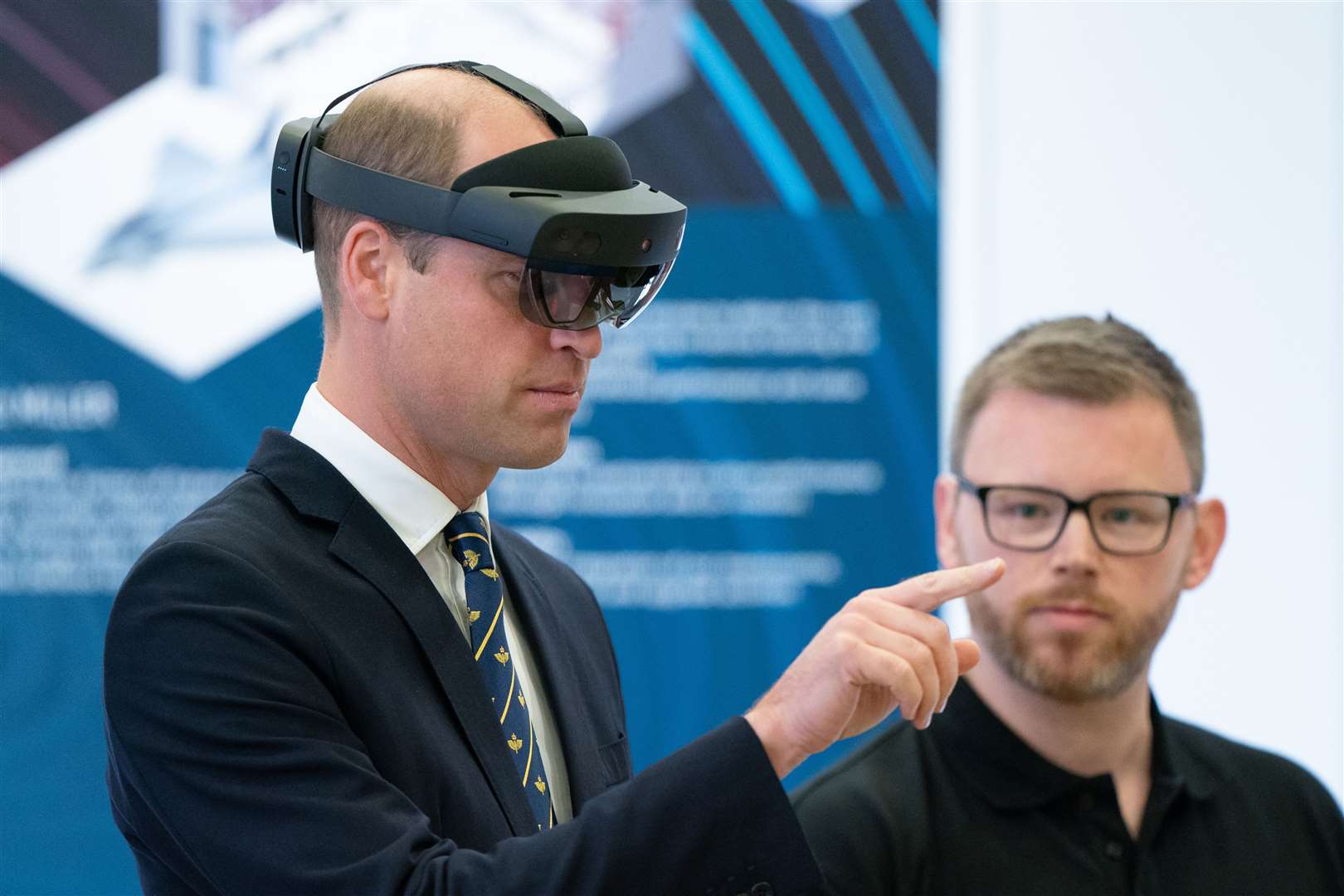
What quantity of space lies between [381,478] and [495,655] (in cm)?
23

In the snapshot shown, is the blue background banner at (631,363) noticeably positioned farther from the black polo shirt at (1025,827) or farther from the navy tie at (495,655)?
the navy tie at (495,655)

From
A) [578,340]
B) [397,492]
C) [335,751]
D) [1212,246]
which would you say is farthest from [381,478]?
[1212,246]

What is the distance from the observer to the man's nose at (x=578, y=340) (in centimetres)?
154

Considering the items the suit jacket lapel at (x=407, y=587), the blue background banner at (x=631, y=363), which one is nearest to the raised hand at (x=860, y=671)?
the suit jacket lapel at (x=407, y=587)

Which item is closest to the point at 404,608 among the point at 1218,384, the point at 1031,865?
the point at 1031,865

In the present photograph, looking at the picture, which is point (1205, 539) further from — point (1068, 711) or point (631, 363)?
point (631, 363)

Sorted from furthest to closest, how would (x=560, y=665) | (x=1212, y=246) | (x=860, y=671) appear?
(x=1212, y=246) → (x=560, y=665) → (x=860, y=671)

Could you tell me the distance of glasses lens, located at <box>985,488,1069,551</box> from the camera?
2172 mm

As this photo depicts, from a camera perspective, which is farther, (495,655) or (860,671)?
(495,655)

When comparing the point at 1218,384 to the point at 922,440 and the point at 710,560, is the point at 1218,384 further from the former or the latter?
the point at 710,560

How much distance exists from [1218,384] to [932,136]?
92cm

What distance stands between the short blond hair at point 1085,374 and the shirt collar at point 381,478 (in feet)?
3.30

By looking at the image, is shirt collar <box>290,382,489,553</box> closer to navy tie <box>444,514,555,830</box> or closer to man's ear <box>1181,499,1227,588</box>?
navy tie <box>444,514,555,830</box>

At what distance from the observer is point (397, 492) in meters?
1.59
